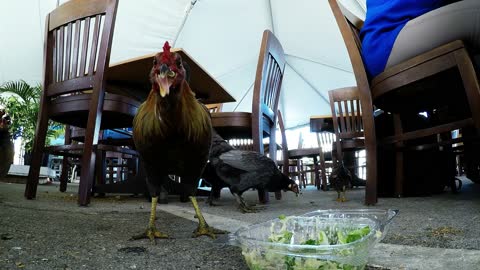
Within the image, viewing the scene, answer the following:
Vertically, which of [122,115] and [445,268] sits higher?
[122,115]

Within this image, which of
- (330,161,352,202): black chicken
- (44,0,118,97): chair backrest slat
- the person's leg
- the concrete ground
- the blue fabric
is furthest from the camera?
(330,161,352,202): black chicken

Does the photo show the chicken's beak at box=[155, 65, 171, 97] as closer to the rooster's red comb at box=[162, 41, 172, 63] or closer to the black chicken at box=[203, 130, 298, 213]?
the rooster's red comb at box=[162, 41, 172, 63]

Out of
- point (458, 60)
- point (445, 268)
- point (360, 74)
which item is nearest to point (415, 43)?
point (458, 60)

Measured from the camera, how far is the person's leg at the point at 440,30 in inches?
48.6

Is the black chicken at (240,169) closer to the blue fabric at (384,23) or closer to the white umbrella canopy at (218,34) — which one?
the blue fabric at (384,23)

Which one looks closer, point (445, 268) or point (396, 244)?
point (445, 268)

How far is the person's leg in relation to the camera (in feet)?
4.05

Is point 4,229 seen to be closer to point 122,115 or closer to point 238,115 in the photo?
point 122,115

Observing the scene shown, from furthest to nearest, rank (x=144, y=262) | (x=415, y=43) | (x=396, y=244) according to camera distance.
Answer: (x=415, y=43) → (x=396, y=244) → (x=144, y=262)

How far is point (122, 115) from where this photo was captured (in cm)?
223

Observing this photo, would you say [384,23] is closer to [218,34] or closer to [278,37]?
[218,34]

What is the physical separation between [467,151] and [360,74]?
57.9 inches

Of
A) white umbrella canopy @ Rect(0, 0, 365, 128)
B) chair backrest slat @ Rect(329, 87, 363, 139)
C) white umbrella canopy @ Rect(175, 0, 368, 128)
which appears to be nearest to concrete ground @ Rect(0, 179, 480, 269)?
chair backrest slat @ Rect(329, 87, 363, 139)

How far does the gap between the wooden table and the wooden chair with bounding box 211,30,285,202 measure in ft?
1.09
